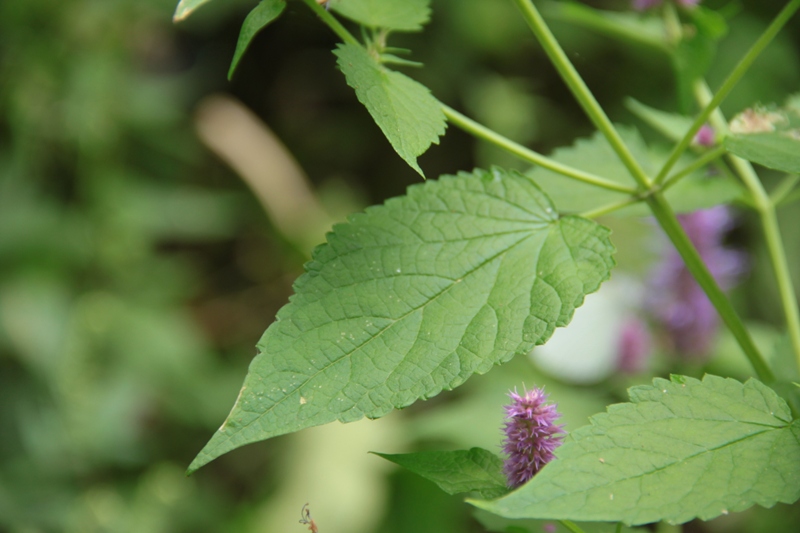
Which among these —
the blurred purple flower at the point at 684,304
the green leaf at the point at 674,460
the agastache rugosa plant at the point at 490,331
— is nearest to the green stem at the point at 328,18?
the agastache rugosa plant at the point at 490,331

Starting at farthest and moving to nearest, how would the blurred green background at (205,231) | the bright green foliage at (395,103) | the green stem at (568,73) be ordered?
1. the blurred green background at (205,231)
2. the green stem at (568,73)
3. the bright green foliage at (395,103)

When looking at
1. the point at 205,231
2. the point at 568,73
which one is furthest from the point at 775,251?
the point at 205,231

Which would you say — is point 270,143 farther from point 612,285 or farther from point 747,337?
point 747,337

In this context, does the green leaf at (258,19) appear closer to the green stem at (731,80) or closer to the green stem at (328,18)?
the green stem at (328,18)

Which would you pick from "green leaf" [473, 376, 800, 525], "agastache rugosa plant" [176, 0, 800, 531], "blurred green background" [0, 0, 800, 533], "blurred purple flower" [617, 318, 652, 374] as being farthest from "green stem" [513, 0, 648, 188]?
"blurred purple flower" [617, 318, 652, 374]

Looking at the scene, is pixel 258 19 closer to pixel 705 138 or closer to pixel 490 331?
pixel 490 331

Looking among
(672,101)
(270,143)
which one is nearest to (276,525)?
(270,143)
